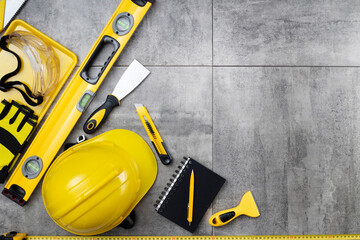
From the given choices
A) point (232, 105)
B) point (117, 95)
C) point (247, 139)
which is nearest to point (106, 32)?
point (117, 95)

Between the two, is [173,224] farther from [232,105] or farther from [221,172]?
[232,105]

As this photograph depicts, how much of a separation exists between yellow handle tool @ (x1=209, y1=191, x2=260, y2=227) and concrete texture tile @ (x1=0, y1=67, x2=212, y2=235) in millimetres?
63

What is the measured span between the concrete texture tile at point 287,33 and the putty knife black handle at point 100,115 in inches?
20.7

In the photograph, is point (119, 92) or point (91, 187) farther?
point (119, 92)

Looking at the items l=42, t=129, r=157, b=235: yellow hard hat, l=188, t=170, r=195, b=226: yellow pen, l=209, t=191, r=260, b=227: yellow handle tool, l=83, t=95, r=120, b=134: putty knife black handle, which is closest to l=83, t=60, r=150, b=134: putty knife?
l=83, t=95, r=120, b=134: putty knife black handle

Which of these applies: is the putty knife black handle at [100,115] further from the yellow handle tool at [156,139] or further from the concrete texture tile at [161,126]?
the yellow handle tool at [156,139]

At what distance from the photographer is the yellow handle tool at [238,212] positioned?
4.26ft

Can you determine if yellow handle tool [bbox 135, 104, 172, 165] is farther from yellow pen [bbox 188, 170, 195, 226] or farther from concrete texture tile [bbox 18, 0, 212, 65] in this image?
concrete texture tile [bbox 18, 0, 212, 65]

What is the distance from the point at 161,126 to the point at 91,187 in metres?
0.45

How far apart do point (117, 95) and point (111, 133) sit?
18 cm

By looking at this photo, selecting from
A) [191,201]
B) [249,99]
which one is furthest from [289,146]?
[191,201]

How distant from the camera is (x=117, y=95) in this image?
136 cm

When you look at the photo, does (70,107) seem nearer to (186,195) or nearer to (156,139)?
(156,139)

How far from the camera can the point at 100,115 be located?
134 cm
